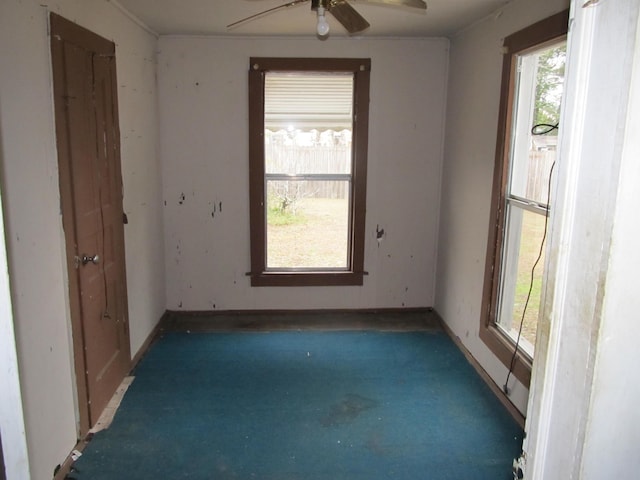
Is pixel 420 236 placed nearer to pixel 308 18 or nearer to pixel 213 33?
pixel 308 18

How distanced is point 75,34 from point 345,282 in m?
2.85

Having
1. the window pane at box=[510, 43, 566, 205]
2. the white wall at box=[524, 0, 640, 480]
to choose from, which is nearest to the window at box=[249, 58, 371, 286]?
the window pane at box=[510, 43, 566, 205]

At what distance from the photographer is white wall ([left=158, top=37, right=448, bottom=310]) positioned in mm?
4094

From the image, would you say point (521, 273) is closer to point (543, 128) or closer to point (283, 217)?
point (543, 128)

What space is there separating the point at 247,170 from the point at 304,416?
215cm

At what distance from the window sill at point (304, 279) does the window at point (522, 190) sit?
1.40 metres

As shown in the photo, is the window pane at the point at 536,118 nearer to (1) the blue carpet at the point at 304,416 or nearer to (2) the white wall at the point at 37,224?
(1) the blue carpet at the point at 304,416

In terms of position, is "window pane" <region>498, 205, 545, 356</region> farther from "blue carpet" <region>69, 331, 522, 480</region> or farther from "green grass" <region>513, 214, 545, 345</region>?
"blue carpet" <region>69, 331, 522, 480</region>

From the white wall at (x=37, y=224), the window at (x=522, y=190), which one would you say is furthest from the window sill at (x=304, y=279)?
the white wall at (x=37, y=224)

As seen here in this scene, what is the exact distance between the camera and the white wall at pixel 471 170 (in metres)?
3.17

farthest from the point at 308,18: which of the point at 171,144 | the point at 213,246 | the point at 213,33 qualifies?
the point at 213,246

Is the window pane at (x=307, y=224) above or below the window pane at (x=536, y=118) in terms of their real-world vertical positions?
below

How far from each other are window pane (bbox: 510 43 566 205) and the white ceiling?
0.51 m

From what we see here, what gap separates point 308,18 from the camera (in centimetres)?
343
